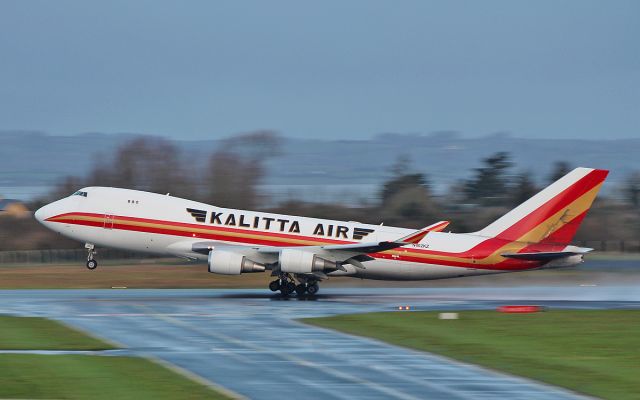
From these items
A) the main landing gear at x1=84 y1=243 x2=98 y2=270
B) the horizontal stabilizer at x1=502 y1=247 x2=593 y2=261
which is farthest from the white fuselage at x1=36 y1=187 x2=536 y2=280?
the horizontal stabilizer at x1=502 y1=247 x2=593 y2=261

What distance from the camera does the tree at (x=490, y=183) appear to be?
98.0 m

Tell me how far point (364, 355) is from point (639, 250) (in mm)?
46912

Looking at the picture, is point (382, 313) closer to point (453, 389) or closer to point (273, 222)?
point (273, 222)

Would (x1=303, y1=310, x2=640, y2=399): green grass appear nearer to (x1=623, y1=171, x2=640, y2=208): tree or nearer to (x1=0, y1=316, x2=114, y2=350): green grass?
(x1=0, y1=316, x2=114, y2=350): green grass

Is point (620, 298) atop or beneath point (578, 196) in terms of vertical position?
beneath

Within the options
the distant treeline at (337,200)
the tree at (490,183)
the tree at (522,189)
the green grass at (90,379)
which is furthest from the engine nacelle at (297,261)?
the tree at (490,183)

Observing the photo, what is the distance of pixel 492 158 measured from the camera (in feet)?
355

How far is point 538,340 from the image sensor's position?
82.0 feet

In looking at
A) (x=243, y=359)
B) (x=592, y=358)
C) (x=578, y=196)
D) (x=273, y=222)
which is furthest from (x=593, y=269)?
(x=243, y=359)

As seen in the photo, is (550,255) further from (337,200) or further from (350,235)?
(337,200)

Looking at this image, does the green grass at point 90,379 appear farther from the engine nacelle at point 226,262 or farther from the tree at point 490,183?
the tree at point 490,183

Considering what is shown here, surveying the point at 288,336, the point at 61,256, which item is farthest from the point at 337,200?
the point at 288,336

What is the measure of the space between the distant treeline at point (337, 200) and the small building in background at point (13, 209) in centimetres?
139

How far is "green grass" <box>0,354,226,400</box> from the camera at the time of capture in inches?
680
